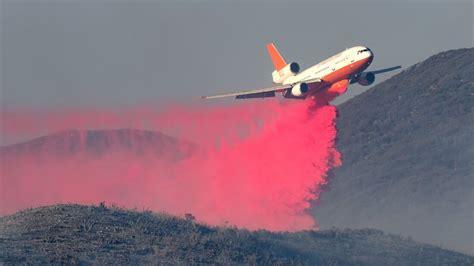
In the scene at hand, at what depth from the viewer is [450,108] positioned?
172875 mm

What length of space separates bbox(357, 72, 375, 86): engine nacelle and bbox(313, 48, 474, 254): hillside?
24290 mm

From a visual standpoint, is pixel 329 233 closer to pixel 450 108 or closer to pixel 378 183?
pixel 378 183

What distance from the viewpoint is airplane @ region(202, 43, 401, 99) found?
83250 millimetres

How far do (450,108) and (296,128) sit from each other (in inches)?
3478

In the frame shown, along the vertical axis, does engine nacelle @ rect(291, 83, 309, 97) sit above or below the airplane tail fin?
below

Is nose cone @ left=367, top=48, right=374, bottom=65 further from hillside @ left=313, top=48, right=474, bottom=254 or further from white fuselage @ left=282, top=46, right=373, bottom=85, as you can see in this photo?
hillside @ left=313, top=48, right=474, bottom=254

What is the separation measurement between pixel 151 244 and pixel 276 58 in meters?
34.1

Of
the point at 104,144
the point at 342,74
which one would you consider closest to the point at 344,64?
the point at 342,74

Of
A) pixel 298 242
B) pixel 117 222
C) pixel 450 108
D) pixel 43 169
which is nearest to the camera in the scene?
pixel 117 222

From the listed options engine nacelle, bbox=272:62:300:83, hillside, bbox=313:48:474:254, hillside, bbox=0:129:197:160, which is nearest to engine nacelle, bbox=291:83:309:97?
engine nacelle, bbox=272:62:300:83

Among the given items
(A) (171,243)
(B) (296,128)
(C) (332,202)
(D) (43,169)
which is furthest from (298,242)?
(C) (332,202)

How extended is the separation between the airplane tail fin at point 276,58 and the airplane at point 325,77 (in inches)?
59.0

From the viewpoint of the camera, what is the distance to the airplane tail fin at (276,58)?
94463 millimetres

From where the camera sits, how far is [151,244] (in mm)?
64312
